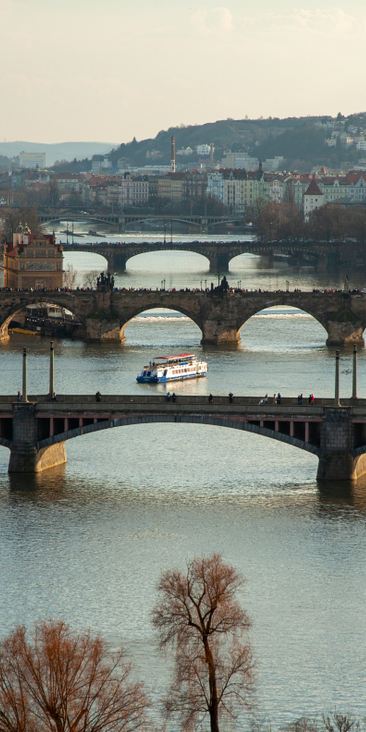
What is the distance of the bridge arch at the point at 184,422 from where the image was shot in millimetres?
41781

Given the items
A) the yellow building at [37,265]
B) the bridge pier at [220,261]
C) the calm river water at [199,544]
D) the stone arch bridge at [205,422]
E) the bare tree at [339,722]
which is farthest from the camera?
the bridge pier at [220,261]

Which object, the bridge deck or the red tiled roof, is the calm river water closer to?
the bridge deck

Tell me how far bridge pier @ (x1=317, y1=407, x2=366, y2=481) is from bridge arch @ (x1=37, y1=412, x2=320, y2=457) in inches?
16.1

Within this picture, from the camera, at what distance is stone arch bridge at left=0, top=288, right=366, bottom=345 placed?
3046 inches

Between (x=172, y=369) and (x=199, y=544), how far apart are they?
2902 cm

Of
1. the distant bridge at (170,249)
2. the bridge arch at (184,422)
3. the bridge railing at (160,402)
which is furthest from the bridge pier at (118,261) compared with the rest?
the bridge arch at (184,422)

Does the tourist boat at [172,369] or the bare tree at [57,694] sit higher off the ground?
the bare tree at [57,694]

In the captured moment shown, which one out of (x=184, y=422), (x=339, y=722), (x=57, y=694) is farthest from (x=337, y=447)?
(x=57, y=694)

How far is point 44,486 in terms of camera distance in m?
41.7

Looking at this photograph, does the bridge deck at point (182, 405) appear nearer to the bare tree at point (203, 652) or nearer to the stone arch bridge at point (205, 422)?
the stone arch bridge at point (205, 422)

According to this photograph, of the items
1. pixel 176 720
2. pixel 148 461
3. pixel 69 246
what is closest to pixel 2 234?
pixel 69 246

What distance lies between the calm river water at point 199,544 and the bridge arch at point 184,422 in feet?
4.22

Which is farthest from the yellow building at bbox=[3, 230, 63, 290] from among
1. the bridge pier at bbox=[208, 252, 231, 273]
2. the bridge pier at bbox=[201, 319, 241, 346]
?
the bridge pier at bbox=[208, 252, 231, 273]

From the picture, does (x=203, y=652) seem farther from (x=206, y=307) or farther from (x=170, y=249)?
(x=170, y=249)
